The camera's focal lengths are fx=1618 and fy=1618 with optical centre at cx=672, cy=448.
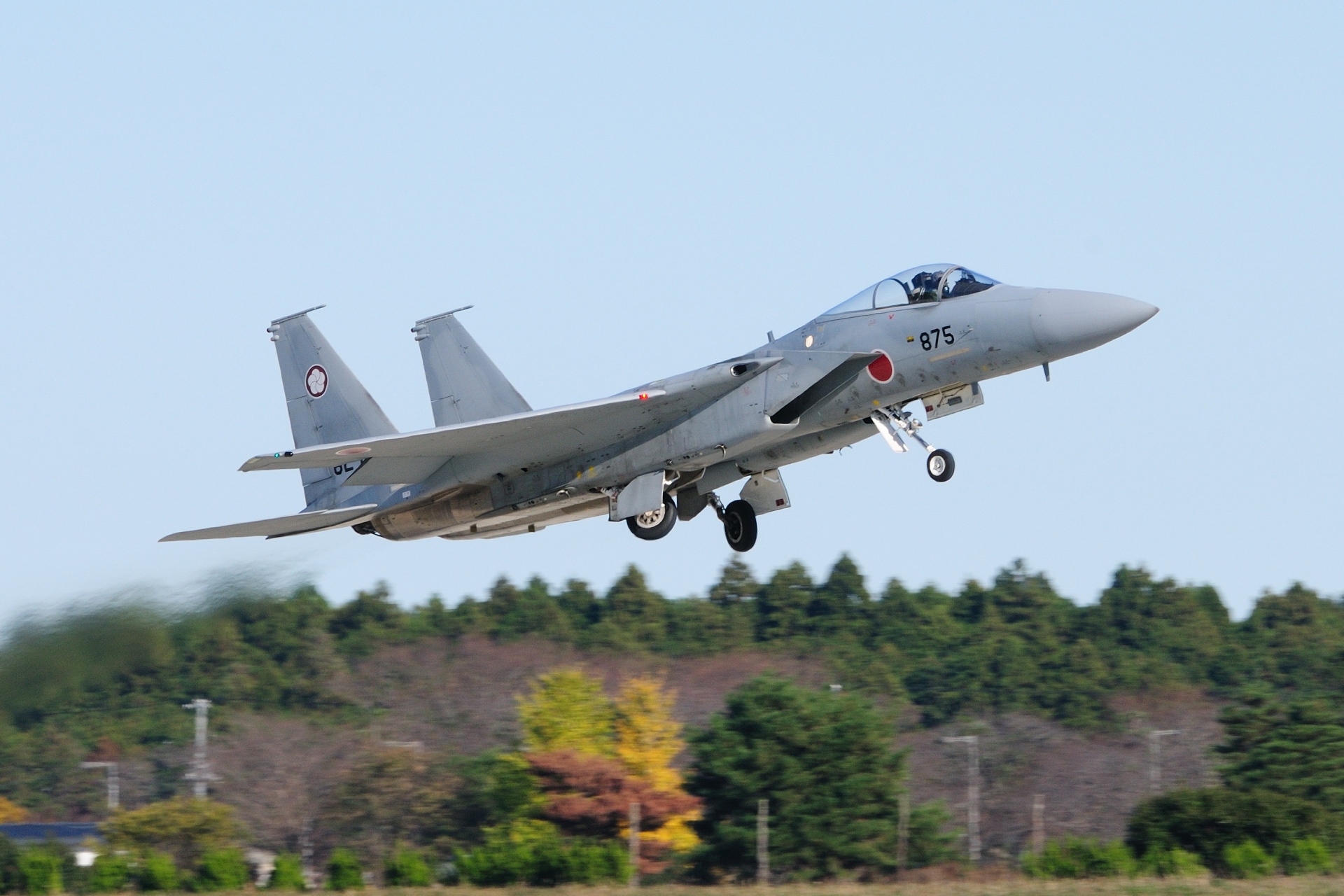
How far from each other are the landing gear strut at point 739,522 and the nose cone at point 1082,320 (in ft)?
15.1

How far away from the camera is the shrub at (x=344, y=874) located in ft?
87.9

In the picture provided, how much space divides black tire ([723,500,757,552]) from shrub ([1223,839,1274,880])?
11.1 metres

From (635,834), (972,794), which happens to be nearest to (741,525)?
(635,834)

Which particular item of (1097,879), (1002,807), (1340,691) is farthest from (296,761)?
(1340,691)

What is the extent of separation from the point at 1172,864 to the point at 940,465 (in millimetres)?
13236

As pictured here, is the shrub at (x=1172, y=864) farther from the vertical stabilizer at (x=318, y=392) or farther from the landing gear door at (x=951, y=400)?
the vertical stabilizer at (x=318, y=392)

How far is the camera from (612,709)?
3891cm

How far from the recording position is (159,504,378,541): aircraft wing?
1855 cm

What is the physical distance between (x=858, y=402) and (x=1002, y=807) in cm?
2387

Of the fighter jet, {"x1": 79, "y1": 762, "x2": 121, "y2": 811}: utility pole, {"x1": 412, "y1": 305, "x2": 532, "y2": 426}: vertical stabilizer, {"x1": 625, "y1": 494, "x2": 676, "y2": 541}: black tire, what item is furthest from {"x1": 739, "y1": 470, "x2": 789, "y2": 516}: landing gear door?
{"x1": 79, "y1": 762, "x2": 121, "y2": 811}: utility pole

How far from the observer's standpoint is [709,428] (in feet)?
56.9

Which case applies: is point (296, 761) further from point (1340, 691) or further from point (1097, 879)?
point (1340, 691)

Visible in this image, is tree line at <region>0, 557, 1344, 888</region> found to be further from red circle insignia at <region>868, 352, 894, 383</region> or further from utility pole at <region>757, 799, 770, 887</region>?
red circle insignia at <region>868, 352, 894, 383</region>

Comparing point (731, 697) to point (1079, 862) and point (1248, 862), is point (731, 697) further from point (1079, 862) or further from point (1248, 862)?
point (1248, 862)
